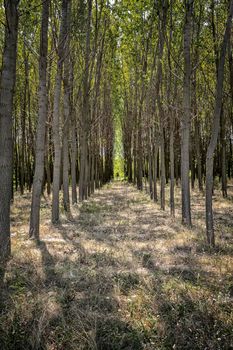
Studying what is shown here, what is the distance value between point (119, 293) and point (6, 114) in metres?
3.24

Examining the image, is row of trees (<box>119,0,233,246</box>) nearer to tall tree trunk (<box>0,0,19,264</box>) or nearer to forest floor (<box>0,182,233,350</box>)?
forest floor (<box>0,182,233,350</box>)

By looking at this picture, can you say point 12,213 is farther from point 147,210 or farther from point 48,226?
point 147,210

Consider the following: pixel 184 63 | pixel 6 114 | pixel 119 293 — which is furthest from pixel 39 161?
pixel 184 63

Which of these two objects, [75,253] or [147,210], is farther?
[147,210]

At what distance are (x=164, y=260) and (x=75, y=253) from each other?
1.54 m

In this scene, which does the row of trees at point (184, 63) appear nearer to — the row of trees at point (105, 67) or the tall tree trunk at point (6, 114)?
the row of trees at point (105, 67)

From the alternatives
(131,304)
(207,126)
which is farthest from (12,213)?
(207,126)

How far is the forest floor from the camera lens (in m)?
3.48

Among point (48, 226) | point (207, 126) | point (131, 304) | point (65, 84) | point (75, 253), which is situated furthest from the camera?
point (207, 126)

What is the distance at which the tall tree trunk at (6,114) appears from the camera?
17.9 feet

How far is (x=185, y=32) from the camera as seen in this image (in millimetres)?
8133

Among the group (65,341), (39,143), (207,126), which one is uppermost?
(207,126)

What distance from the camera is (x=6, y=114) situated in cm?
552

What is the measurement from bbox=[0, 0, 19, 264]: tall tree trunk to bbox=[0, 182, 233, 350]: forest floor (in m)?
0.57
